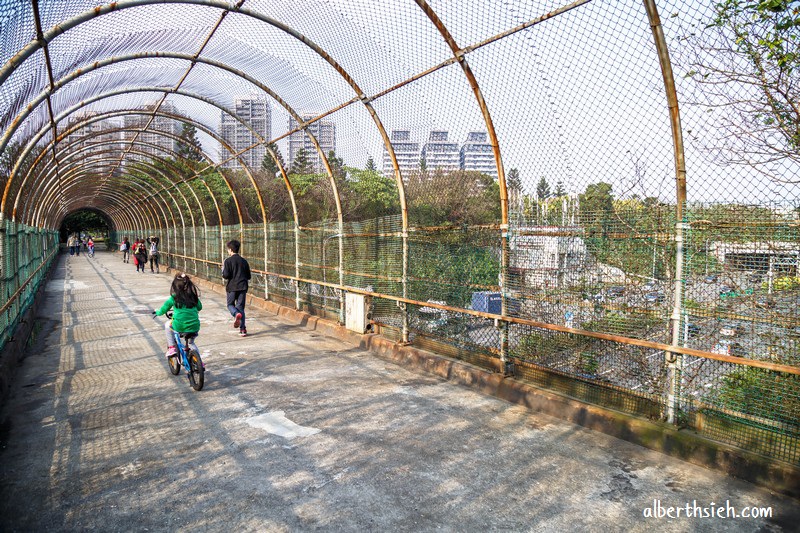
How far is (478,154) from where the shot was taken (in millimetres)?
6238

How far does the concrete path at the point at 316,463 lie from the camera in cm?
325

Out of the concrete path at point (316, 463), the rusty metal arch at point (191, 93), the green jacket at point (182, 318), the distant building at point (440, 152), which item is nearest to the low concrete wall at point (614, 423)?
the concrete path at point (316, 463)

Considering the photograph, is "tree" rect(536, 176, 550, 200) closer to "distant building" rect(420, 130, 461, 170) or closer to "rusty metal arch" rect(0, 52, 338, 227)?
"distant building" rect(420, 130, 461, 170)

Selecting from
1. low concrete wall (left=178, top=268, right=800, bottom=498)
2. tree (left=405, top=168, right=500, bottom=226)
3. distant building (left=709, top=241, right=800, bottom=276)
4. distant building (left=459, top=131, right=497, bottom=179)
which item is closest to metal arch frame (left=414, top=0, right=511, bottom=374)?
distant building (left=459, top=131, right=497, bottom=179)

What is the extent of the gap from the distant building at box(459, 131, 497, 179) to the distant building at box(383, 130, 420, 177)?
3.52 feet

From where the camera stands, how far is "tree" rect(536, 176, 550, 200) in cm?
541

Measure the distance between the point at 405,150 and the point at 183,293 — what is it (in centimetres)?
367

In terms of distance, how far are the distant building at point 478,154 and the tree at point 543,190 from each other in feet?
2.35

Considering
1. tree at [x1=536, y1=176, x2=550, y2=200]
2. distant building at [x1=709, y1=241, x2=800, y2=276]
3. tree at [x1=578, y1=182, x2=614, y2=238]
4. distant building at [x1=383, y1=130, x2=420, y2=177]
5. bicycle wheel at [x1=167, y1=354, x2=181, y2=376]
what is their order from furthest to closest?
distant building at [x1=383, y1=130, x2=420, y2=177]
bicycle wheel at [x1=167, y1=354, x2=181, y2=376]
tree at [x1=536, y1=176, x2=550, y2=200]
tree at [x1=578, y1=182, x2=614, y2=238]
distant building at [x1=709, y1=241, x2=800, y2=276]

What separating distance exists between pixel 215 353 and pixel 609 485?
5.86 meters

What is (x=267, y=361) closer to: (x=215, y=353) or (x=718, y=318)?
(x=215, y=353)

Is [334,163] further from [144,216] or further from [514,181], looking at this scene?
[144,216]

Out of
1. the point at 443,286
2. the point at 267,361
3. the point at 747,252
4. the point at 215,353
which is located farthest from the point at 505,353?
the point at 215,353

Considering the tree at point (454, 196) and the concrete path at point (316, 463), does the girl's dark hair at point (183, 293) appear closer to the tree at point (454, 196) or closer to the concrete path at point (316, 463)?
the concrete path at point (316, 463)
